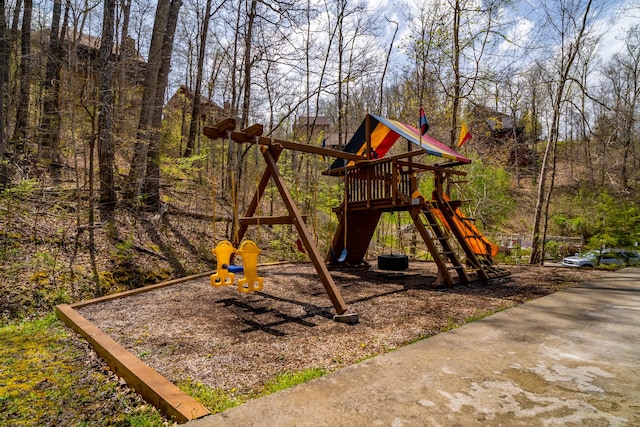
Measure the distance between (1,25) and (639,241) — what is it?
14899 millimetres

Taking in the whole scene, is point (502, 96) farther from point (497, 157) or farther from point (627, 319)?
point (627, 319)

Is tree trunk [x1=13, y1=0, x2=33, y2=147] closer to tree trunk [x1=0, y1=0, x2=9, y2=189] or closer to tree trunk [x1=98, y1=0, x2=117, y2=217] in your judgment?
tree trunk [x1=0, y1=0, x2=9, y2=189]

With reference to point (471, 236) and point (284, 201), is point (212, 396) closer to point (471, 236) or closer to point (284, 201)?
point (284, 201)

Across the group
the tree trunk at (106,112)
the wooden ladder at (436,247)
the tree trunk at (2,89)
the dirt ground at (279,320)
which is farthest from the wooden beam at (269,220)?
the tree trunk at (2,89)

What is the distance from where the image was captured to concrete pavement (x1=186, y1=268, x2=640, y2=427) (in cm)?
199

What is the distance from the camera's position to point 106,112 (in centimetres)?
711

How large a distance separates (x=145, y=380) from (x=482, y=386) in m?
2.39

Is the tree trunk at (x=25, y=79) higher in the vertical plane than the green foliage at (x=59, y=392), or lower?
higher

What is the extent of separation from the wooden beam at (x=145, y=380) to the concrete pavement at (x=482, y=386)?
183 mm

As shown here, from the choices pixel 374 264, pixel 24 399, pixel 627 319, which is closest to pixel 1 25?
pixel 24 399

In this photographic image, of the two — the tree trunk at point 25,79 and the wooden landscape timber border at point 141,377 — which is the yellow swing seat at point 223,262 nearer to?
the wooden landscape timber border at point 141,377

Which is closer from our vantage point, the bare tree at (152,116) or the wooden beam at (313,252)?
the wooden beam at (313,252)

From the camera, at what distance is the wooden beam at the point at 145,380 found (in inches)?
83.0

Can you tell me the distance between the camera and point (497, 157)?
43.0 feet
